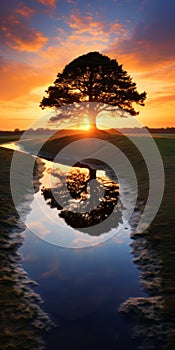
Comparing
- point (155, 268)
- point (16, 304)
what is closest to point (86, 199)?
point (155, 268)

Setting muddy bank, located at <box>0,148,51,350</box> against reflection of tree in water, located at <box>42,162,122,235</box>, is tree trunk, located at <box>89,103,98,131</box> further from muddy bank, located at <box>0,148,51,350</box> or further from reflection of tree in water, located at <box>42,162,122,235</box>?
muddy bank, located at <box>0,148,51,350</box>

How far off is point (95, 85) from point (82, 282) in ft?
153

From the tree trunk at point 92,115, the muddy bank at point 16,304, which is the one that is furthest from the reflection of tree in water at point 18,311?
the tree trunk at point 92,115

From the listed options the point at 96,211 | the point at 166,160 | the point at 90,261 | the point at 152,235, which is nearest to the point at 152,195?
the point at 96,211

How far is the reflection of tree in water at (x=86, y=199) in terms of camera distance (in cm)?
1477

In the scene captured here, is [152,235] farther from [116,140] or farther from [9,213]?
[116,140]

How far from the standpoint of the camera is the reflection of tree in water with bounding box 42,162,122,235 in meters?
14.8

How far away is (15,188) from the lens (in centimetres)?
1986

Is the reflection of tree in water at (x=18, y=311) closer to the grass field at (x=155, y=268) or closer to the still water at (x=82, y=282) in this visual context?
the still water at (x=82, y=282)

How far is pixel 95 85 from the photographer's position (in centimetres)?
5119

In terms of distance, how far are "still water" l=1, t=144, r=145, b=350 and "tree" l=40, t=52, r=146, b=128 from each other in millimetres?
40806

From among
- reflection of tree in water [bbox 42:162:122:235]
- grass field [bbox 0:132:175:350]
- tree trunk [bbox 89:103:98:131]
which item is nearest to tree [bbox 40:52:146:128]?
tree trunk [bbox 89:103:98:131]

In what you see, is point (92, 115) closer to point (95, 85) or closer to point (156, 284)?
point (95, 85)

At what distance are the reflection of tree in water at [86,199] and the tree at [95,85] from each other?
27313 millimetres
